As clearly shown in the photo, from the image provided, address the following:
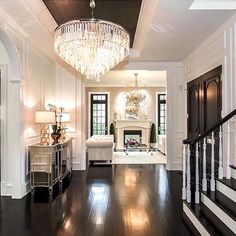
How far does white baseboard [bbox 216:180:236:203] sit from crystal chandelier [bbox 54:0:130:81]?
2.43 metres

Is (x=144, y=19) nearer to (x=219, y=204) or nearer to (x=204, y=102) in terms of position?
(x=204, y=102)

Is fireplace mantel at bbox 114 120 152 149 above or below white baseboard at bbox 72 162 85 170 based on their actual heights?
above

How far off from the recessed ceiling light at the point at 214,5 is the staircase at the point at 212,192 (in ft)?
5.39

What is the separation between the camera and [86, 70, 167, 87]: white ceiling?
1019 centimetres

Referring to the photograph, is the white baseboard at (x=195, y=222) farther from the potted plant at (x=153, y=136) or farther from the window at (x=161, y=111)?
the window at (x=161, y=111)

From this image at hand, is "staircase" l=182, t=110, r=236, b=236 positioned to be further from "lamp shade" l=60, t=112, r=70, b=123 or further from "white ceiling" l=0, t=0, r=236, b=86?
"lamp shade" l=60, t=112, r=70, b=123

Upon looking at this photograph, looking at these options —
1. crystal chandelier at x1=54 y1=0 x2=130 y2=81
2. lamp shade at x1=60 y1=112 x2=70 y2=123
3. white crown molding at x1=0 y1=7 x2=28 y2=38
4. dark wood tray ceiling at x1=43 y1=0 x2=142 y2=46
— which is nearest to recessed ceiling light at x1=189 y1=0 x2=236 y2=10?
dark wood tray ceiling at x1=43 y1=0 x2=142 y2=46

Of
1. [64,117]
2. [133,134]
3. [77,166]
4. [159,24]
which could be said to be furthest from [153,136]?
[159,24]

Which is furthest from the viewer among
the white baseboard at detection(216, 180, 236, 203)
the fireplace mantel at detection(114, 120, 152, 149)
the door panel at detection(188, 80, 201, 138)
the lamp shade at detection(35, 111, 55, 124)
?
the fireplace mantel at detection(114, 120, 152, 149)

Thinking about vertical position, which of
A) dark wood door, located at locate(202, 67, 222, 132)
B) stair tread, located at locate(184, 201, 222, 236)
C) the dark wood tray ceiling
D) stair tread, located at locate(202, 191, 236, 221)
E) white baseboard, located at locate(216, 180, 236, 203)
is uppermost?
the dark wood tray ceiling

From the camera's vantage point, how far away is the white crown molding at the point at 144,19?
13.8ft

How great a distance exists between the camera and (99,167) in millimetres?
7996

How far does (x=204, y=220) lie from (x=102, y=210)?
1604 millimetres

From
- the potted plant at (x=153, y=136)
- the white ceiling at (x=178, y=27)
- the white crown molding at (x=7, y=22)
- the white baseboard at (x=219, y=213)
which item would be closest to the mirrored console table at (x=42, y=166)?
the white crown molding at (x=7, y=22)
